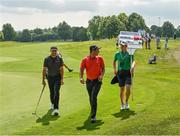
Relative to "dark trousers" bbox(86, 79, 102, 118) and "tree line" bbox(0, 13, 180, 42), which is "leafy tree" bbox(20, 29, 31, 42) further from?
"dark trousers" bbox(86, 79, 102, 118)

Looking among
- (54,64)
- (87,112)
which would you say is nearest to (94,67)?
(87,112)

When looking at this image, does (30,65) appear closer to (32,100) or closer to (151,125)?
(32,100)

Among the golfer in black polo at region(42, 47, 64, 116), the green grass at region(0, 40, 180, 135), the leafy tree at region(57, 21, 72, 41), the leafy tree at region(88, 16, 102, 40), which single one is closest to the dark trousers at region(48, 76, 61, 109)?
the golfer in black polo at region(42, 47, 64, 116)

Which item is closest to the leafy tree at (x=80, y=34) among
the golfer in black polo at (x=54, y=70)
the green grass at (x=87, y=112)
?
the green grass at (x=87, y=112)

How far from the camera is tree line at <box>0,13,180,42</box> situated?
12307cm

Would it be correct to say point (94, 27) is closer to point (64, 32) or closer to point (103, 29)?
point (103, 29)

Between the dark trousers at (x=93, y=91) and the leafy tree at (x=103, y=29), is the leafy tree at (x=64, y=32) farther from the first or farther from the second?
the dark trousers at (x=93, y=91)

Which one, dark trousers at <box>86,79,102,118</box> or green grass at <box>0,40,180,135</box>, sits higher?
dark trousers at <box>86,79,102,118</box>

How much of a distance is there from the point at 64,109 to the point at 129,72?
7.68 feet

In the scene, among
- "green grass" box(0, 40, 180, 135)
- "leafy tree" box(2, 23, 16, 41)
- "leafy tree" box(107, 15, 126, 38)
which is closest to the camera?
"green grass" box(0, 40, 180, 135)

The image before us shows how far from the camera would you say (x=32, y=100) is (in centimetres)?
1625

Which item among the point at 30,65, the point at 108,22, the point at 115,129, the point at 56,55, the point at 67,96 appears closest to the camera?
the point at 115,129

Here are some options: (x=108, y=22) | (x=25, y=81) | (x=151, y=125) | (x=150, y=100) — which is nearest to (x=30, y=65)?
(x=25, y=81)

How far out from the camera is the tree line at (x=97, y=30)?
12307 cm
